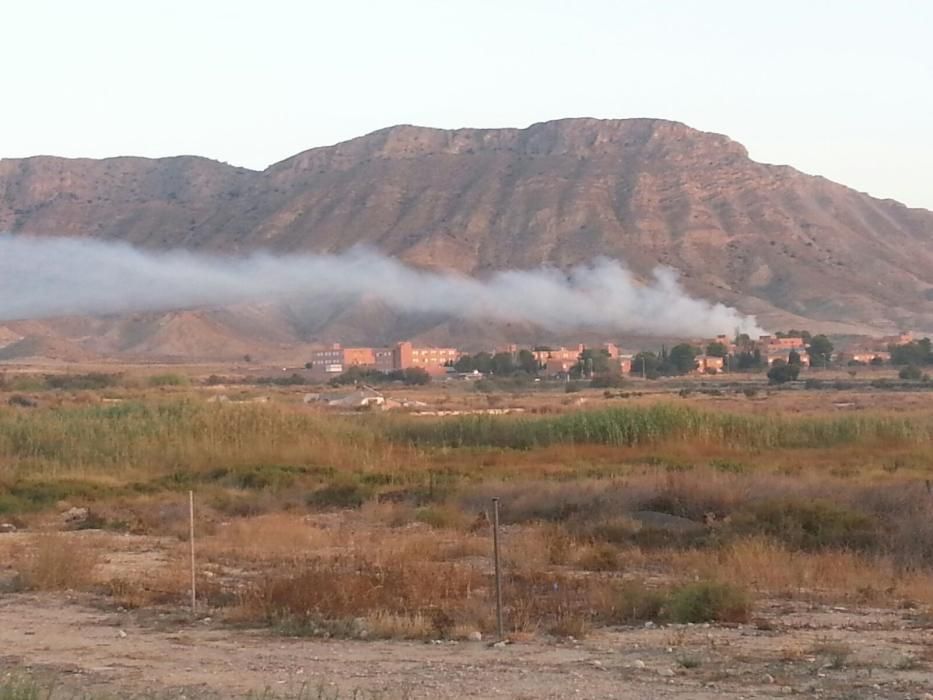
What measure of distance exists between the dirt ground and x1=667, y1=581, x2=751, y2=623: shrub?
249 millimetres

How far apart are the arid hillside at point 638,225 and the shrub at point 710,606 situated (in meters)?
126

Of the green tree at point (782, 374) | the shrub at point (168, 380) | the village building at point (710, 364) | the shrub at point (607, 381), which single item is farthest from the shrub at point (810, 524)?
the village building at point (710, 364)

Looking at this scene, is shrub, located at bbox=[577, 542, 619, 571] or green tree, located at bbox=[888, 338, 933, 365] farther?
green tree, located at bbox=[888, 338, 933, 365]

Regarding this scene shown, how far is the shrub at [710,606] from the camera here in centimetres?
1323

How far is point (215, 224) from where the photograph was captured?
19588cm

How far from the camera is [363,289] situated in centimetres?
15400

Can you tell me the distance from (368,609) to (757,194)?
17336 cm

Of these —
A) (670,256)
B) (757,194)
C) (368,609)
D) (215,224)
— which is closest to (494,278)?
(670,256)

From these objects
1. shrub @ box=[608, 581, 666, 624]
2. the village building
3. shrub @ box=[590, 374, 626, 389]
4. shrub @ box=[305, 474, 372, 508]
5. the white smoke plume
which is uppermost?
the white smoke plume

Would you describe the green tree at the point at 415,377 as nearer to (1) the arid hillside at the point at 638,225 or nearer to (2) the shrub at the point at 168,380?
(2) the shrub at the point at 168,380

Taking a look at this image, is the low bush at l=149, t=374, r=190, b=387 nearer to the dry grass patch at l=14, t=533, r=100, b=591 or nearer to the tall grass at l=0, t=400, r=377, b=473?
the tall grass at l=0, t=400, r=377, b=473

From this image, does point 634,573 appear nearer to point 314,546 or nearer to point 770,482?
point 314,546

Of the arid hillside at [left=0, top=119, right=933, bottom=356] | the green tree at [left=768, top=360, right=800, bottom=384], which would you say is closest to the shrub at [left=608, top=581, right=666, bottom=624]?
the green tree at [left=768, top=360, right=800, bottom=384]

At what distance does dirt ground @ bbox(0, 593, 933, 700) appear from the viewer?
1009cm
